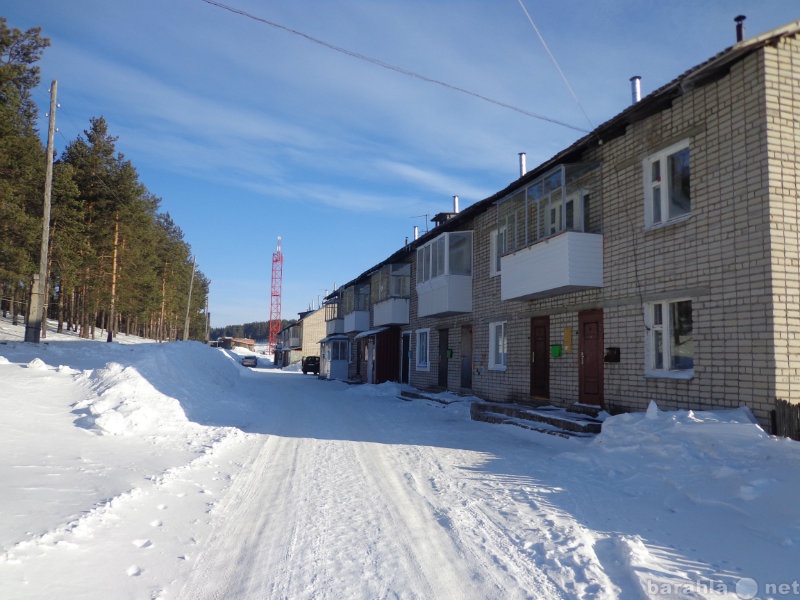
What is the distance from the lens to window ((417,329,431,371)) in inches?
922

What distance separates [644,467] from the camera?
24.4ft

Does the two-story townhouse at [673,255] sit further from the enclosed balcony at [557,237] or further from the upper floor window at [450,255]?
the upper floor window at [450,255]

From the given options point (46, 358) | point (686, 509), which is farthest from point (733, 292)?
point (46, 358)

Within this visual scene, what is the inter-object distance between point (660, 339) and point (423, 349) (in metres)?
14.2

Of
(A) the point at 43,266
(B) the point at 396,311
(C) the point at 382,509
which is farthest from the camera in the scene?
(B) the point at 396,311

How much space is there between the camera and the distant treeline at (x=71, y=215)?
2197cm

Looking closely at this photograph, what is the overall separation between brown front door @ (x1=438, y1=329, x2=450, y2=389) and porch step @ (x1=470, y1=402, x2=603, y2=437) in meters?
6.94

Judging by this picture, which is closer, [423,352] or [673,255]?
[673,255]

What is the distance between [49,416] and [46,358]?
29.9 feet

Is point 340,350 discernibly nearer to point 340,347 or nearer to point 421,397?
point 340,347

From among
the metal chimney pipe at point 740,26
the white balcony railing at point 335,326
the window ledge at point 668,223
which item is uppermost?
the metal chimney pipe at point 740,26

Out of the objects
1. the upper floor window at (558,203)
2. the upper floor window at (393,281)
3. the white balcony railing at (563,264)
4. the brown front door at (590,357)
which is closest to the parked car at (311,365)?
the upper floor window at (393,281)

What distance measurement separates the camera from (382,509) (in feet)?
19.1

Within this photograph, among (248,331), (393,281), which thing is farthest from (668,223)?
(248,331)
